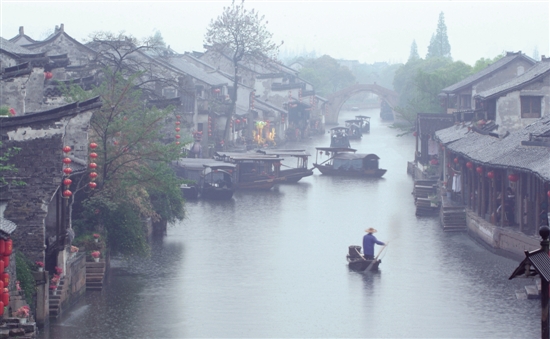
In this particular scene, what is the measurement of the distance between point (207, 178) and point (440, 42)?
114849 millimetres

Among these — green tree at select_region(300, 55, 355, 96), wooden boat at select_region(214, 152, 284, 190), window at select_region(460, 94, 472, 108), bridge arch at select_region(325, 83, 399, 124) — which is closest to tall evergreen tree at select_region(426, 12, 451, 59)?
green tree at select_region(300, 55, 355, 96)

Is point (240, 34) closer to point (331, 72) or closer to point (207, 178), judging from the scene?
point (207, 178)

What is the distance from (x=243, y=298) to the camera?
88.3ft

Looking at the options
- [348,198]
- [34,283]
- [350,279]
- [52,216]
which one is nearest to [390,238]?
[350,279]

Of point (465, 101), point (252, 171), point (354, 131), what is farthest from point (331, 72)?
point (252, 171)

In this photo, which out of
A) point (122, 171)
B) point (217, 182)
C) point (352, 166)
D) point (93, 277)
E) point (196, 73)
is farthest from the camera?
point (196, 73)

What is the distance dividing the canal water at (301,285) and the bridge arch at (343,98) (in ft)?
237

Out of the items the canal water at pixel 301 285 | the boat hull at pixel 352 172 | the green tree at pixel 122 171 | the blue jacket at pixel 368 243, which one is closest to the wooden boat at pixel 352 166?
the boat hull at pixel 352 172

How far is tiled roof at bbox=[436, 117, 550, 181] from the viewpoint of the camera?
29.4 meters

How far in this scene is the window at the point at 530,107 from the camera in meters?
38.3

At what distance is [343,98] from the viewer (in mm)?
117188

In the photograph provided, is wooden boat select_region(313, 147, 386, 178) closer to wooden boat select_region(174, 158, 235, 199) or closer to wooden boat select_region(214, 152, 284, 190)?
wooden boat select_region(214, 152, 284, 190)

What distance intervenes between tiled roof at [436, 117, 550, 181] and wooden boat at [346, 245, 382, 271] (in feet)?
18.1

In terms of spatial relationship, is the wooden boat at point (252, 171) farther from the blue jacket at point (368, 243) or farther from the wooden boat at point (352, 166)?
the blue jacket at point (368, 243)
